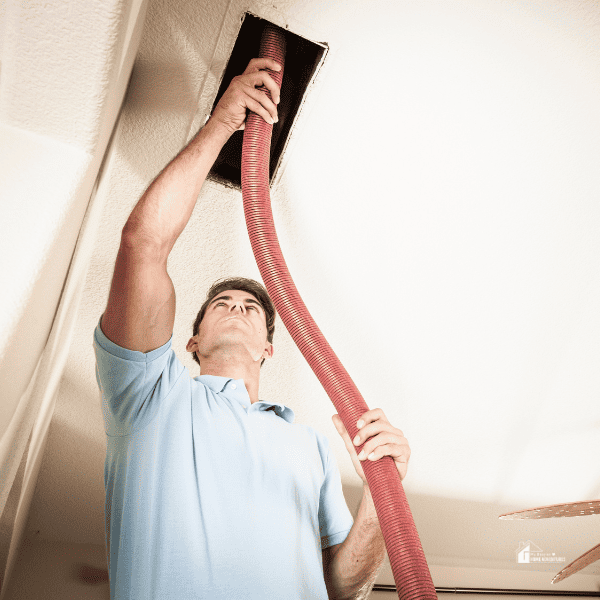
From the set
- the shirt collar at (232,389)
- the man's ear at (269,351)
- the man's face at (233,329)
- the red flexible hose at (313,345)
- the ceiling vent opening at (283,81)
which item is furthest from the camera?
the man's ear at (269,351)

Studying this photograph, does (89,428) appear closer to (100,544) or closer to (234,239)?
(100,544)

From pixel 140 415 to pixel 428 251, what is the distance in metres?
1.12

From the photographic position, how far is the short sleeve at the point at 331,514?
145cm

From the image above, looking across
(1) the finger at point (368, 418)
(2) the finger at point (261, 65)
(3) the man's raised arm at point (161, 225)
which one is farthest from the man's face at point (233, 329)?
(2) the finger at point (261, 65)

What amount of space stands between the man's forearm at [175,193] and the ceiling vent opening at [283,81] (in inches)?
6.6

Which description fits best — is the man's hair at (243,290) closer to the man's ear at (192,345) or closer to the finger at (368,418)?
the man's ear at (192,345)

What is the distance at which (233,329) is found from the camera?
1.59 metres

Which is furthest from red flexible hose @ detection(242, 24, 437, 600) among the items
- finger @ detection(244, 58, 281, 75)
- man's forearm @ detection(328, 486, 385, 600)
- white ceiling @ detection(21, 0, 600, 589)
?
man's forearm @ detection(328, 486, 385, 600)

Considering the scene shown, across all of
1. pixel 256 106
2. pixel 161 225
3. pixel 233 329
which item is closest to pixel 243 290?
pixel 233 329

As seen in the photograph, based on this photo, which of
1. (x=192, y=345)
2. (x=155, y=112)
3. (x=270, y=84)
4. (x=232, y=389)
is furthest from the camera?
(x=192, y=345)

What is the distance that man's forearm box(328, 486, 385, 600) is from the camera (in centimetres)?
139

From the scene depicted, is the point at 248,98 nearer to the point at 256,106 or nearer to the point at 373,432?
the point at 256,106

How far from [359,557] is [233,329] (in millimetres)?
884

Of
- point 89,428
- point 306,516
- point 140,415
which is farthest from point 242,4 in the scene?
point 89,428
